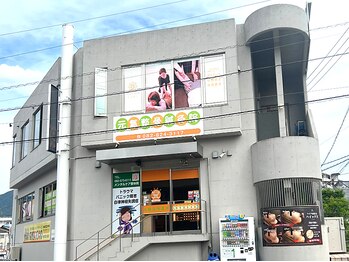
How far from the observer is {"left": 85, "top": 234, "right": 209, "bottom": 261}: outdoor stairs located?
16172 mm

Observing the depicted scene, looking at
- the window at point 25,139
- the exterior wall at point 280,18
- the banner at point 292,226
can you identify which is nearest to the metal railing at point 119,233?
the banner at point 292,226

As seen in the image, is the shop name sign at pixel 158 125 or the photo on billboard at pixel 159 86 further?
the photo on billboard at pixel 159 86

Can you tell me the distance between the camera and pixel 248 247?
15.3m

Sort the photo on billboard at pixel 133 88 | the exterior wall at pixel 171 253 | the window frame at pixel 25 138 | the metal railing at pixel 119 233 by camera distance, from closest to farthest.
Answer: the exterior wall at pixel 171 253 < the metal railing at pixel 119 233 < the photo on billboard at pixel 133 88 < the window frame at pixel 25 138

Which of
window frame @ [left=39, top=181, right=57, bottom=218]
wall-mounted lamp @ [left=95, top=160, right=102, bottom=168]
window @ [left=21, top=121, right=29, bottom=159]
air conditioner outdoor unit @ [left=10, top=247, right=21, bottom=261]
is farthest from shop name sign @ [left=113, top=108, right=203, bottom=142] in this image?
air conditioner outdoor unit @ [left=10, top=247, right=21, bottom=261]

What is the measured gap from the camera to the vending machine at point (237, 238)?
1534 centimetres

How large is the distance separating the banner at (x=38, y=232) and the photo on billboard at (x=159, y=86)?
837 centimetres

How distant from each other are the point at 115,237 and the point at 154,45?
8196mm

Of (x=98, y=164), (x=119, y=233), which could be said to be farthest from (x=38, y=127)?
(x=119, y=233)

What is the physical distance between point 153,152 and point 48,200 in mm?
8789

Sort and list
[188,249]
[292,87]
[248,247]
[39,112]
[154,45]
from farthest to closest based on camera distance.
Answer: [39,112] → [292,87] → [154,45] → [188,249] → [248,247]

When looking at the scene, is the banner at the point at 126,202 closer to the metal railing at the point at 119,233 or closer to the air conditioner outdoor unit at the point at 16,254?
the metal railing at the point at 119,233

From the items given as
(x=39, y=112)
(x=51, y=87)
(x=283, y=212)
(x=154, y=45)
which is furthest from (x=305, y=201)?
(x=39, y=112)

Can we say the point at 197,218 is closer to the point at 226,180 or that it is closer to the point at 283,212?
the point at 226,180
